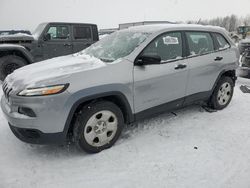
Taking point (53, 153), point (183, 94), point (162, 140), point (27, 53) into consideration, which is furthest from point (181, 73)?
point (27, 53)

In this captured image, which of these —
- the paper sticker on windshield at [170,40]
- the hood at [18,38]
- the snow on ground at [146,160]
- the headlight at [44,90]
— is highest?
the paper sticker on windshield at [170,40]

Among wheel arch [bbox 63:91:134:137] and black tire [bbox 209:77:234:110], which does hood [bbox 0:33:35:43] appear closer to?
wheel arch [bbox 63:91:134:137]

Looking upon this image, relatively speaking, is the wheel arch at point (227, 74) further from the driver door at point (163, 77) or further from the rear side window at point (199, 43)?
the driver door at point (163, 77)

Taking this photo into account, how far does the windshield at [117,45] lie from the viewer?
3629 millimetres

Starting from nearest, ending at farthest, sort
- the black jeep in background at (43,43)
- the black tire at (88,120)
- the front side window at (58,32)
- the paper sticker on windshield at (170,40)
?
1. the black tire at (88,120)
2. the paper sticker on windshield at (170,40)
3. the black jeep in background at (43,43)
4. the front side window at (58,32)

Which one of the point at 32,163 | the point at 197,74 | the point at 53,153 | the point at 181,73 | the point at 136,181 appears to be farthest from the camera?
the point at 197,74

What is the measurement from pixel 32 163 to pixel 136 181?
1368mm

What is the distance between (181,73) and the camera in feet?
13.0

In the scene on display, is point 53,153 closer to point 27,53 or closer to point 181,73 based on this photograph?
point 181,73

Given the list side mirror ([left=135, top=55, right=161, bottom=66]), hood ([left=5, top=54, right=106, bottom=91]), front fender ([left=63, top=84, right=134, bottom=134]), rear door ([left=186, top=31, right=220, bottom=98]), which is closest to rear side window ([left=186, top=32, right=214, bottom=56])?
rear door ([left=186, top=31, right=220, bottom=98])

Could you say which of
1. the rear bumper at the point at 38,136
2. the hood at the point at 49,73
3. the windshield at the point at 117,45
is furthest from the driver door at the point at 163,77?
the rear bumper at the point at 38,136

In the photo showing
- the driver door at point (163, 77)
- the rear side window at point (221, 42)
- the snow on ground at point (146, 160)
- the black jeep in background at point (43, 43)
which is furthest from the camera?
the black jeep in background at point (43, 43)

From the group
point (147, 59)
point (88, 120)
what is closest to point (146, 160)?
point (88, 120)

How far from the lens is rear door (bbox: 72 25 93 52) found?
27.5 feet
